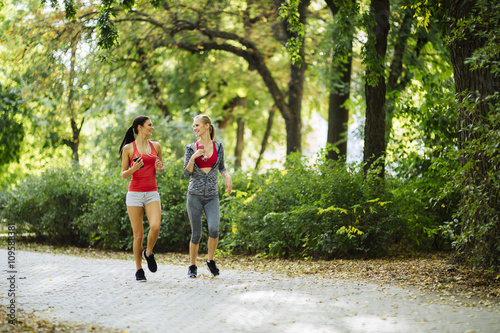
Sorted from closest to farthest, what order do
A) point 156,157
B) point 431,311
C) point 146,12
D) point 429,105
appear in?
point 431,311
point 156,157
point 429,105
point 146,12

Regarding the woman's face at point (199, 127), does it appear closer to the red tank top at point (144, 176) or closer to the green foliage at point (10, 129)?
the red tank top at point (144, 176)

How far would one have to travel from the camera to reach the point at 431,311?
5.16 metres

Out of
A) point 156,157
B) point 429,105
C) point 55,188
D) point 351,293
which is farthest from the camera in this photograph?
point 55,188

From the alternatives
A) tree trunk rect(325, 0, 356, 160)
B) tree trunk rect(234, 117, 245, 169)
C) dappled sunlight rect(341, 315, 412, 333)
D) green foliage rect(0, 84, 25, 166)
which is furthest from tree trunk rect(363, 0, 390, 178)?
tree trunk rect(234, 117, 245, 169)

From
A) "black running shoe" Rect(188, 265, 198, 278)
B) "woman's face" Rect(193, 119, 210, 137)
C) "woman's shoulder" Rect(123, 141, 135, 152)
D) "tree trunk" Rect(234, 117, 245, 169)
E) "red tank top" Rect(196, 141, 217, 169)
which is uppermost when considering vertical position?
"tree trunk" Rect(234, 117, 245, 169)

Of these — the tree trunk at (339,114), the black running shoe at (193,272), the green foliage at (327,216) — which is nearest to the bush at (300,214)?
the green foliage at (327,216)

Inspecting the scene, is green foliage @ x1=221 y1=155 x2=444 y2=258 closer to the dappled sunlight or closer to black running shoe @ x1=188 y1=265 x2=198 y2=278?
black running shoe @ x1=188 y1=265 x2=198 y2=278

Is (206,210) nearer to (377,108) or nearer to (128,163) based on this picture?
(128,163)

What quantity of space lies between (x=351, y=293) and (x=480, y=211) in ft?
6.45

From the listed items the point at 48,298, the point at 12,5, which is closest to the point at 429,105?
the point at 48,298

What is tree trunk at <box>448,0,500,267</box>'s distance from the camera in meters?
6.46

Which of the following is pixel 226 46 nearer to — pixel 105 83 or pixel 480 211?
pixel 105 83

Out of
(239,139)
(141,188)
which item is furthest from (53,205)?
(239,139)

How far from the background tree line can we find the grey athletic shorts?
9.63ft
